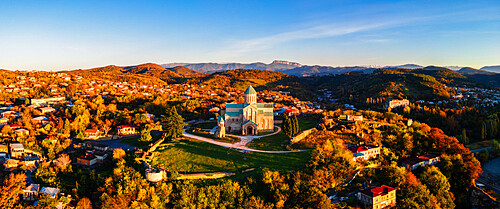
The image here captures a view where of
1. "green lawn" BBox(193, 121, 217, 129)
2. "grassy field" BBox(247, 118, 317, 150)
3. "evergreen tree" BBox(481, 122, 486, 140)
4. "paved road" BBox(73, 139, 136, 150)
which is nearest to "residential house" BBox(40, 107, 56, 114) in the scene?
"paved road" BBox(73, 139, 136, 150)

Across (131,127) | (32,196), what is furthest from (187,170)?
(131,127)

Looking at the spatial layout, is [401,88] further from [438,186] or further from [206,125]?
[206,125]

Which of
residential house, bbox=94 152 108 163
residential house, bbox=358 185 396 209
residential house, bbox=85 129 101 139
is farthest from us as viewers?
residential house, bbox=85 129 101 139

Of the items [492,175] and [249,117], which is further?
Answer: [249,117]

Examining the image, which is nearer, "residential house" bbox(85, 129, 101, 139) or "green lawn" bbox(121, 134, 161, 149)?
"green lawn" bbox(121, 134, 161, 149)

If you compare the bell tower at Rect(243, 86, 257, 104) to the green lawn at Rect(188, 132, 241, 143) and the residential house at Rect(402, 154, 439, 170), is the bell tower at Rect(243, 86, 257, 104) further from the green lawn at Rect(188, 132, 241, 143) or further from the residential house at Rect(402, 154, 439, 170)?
the residential house at Rect(402, 154, 439, 170)

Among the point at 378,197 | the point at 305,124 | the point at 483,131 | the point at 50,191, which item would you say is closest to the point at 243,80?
the point at 305,124
